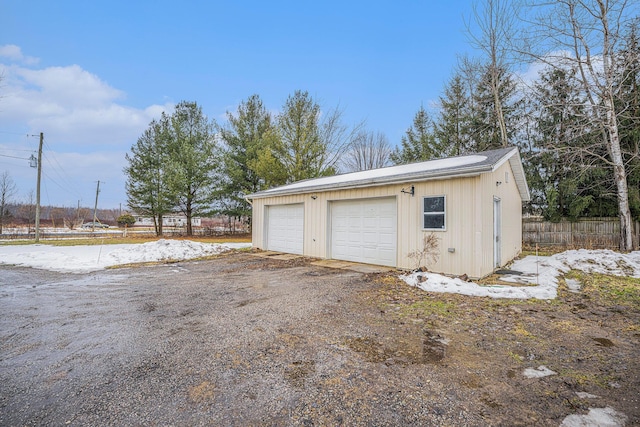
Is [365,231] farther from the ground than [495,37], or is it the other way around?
[495,37]

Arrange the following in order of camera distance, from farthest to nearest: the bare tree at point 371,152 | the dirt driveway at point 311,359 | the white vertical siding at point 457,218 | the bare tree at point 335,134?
the bare tree at point 371,152 → the bare tree at point 335,134 → the white vertical siding at point 457,218 → the dirt driveway at point 311,359

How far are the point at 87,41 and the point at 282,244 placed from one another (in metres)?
12.9

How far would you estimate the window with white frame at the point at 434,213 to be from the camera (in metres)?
6.64

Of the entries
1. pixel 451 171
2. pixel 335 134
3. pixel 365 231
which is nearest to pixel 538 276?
pixel 451 171

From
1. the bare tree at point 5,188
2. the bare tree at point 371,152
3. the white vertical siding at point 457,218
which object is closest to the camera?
the white vertical siding at point 457,218

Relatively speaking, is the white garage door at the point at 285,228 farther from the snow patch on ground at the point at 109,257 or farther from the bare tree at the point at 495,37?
the bare tree at the point at 495,37

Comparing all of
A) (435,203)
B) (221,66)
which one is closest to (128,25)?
(221,66)

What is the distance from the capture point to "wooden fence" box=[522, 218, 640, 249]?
1178 cm

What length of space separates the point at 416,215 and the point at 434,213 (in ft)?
1.51

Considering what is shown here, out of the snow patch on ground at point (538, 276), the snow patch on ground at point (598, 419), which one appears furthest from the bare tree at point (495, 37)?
the snow patch on ground at point (598, 419)

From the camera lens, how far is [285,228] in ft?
36.8

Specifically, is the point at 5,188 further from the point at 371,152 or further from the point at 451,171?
the point at 451,171

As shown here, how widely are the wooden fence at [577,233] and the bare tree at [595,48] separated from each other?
1.03m

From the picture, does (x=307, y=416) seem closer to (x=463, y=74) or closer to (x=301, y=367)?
(x=301, y=367)
